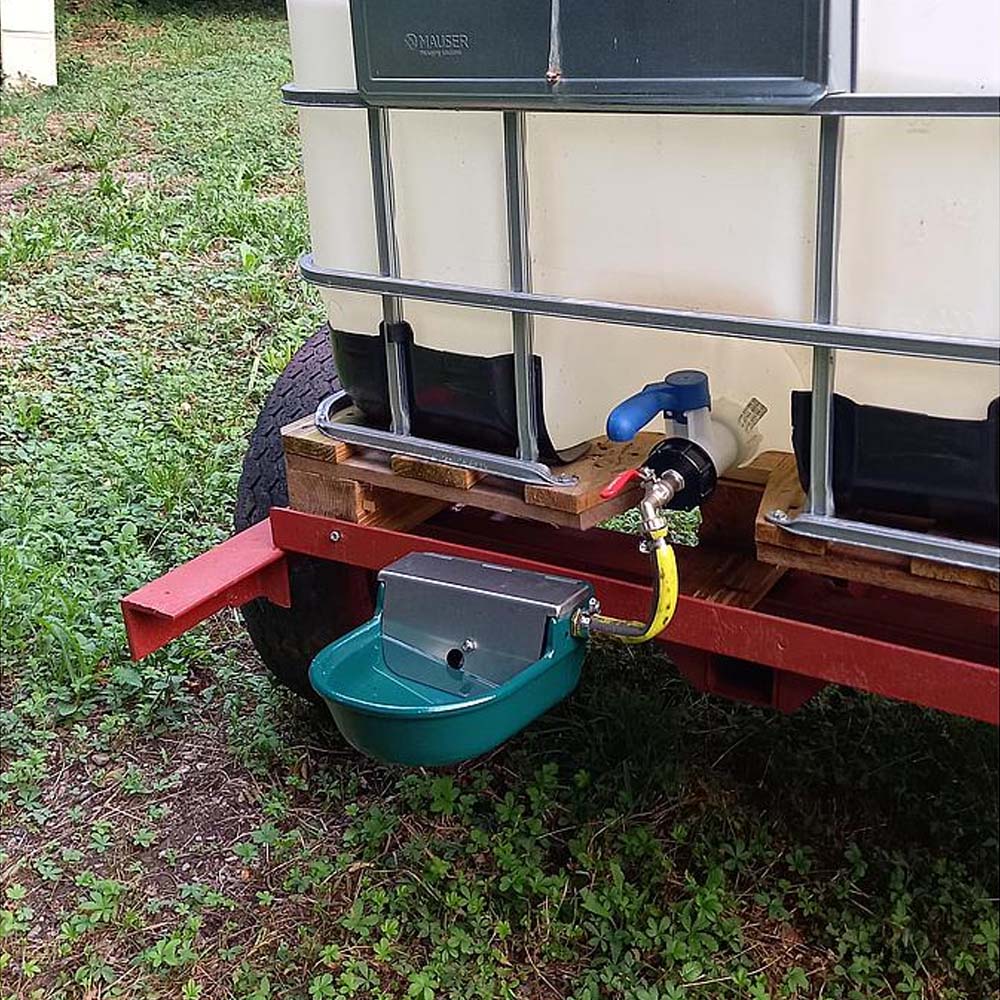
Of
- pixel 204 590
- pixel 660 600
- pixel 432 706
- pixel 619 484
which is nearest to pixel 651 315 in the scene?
pixel 619 484

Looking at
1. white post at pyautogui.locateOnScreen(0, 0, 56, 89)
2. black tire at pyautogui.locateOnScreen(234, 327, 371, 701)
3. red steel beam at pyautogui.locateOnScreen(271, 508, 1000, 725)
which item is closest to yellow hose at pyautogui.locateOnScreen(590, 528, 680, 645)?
red steel beam at pyautogui.locateOnScreen(271, 508, 1000, 725)

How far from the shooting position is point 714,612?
6.09ft

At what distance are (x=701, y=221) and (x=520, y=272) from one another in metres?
0.27

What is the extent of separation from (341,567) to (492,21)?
103 cm

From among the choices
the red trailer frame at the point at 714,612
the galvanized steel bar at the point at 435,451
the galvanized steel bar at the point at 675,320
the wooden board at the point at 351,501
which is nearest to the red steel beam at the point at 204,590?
the red trailer frame at the point at 714,612

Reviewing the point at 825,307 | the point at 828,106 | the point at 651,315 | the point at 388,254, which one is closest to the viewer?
the point at 828,106

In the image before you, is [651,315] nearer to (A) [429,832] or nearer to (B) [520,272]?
(B) [520,272]

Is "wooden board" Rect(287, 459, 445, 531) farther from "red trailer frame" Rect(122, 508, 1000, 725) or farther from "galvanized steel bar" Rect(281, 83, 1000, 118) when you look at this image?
"galvanized steel bar" Rect(281, 83, 1000, 118)

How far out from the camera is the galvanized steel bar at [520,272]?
178 centimetres

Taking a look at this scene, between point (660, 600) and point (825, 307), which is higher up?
point (825, 307)

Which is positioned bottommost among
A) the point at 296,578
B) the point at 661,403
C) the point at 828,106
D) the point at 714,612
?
the point at 296,578

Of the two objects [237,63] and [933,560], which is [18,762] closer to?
[933,560]

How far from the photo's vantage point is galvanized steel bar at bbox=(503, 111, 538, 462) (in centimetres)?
178

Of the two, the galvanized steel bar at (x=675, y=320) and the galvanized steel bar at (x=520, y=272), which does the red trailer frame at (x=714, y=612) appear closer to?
the galvanized steel bar at (x=520, y=272)
